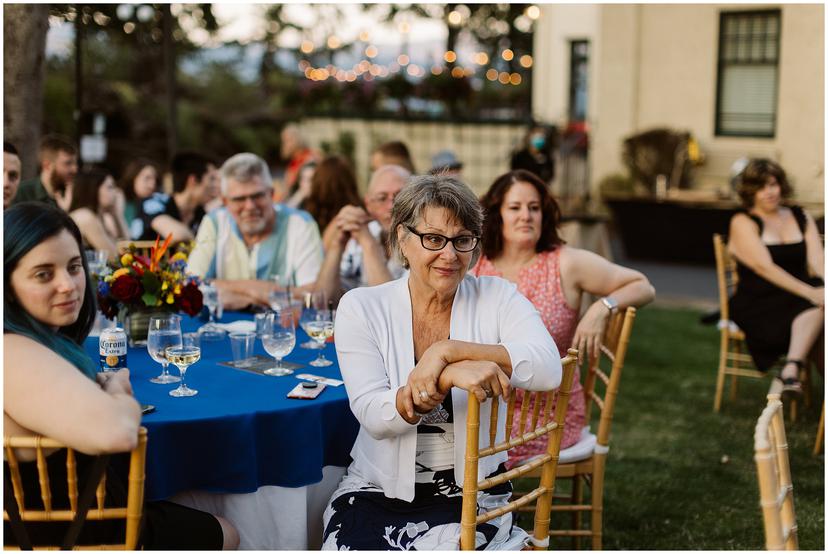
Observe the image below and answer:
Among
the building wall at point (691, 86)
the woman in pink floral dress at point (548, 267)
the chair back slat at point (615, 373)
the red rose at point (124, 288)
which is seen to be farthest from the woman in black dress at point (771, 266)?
the building wall at point (691, 86)

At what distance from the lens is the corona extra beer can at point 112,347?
3162 mm

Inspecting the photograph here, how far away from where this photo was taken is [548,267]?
386 cm

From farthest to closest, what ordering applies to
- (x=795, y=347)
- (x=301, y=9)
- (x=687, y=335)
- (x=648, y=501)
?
1. (x=301, y=9)
2. (x=687, y=335)
3. (x=795, y=347)
4. (x=648, y=501)

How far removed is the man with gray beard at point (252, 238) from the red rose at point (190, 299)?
981 millimetres

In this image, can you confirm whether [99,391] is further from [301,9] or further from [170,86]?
[301,9]

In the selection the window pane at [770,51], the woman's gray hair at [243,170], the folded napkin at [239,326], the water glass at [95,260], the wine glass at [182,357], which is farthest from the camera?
the window pane at [770,51]

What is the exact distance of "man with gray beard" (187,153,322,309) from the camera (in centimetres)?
470

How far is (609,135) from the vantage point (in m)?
14.7

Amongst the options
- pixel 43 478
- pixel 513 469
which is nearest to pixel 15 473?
pixel 43 478

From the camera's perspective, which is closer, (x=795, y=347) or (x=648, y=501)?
(x=648, y=501)

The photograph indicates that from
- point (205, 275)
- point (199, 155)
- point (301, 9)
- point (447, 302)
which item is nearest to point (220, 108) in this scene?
point (301, 9)

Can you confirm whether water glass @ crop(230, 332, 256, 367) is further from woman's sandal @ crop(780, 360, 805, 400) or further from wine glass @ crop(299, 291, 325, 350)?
woman's sandal @ crop(780, 360, 805, 400)

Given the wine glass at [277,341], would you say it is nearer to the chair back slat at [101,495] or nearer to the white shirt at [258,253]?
the chair back slat at [101,495]

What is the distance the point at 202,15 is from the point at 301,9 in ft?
45.1
